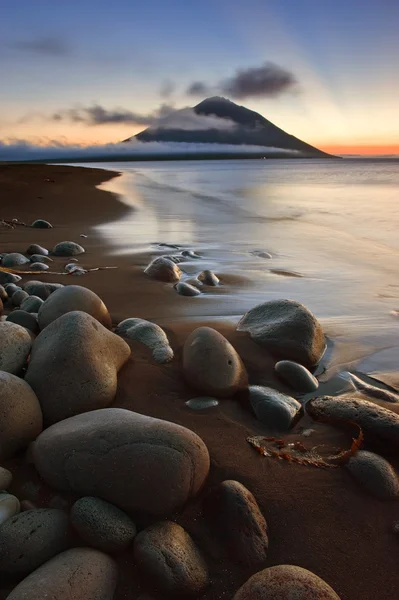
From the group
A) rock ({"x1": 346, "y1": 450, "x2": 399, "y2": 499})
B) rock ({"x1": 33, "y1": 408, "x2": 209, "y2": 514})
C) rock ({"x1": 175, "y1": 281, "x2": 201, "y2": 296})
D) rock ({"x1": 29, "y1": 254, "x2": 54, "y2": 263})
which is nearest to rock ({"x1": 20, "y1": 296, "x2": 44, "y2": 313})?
rock ({"x1": 175, "y1": 281, "x2": 201, "y2": 296})

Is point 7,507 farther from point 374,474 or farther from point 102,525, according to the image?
point 374,474

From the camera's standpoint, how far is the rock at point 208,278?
5.10 metres

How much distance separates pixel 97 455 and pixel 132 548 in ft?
1.19

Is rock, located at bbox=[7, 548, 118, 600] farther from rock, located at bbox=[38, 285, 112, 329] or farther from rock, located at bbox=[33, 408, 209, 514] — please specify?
rock, located at bbox=[38, 285, 112, 329]

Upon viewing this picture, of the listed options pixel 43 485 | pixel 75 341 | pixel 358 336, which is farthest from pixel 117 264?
pixel 43 485

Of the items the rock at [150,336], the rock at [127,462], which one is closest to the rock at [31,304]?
the rock at [150,336]

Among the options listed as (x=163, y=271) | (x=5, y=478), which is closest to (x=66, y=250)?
(x=163, y=271)

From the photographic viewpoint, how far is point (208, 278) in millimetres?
5148

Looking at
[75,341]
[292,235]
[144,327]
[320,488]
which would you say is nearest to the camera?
[320,488]

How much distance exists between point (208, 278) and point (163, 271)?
0.50 meters

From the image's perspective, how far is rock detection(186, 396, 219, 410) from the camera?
2.51 meters

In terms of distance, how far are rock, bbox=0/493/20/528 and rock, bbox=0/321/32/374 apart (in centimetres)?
81

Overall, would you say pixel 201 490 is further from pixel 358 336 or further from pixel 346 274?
pixel 346 274

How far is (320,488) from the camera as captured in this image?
2025mm
